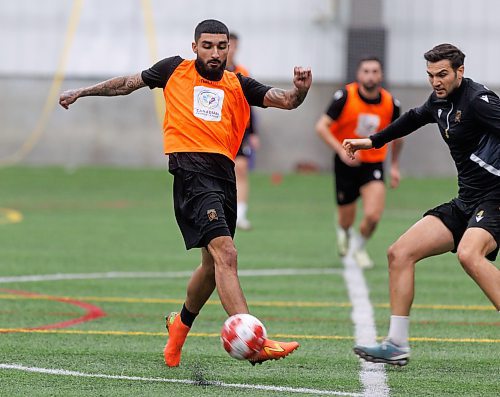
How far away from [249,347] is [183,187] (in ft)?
4.14

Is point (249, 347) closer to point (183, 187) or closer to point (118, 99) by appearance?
point (183, 187)

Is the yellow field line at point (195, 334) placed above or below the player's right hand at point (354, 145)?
below

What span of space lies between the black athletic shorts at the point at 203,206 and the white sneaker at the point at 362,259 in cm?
592

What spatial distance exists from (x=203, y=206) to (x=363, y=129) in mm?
6754

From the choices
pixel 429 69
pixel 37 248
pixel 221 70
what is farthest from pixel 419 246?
pixel 37 248

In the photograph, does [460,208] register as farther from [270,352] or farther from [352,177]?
[352,177]

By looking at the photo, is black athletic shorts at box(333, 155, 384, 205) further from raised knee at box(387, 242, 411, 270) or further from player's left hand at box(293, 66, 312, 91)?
player's left hand at box(293, 66, 312, 91)

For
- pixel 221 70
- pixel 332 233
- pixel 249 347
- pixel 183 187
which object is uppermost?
pixel 221 70

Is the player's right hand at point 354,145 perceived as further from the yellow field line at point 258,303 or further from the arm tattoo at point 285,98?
the yellow field line at point 258,303

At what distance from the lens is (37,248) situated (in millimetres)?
14641

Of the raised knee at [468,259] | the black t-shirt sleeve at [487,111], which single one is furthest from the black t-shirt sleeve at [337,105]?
the raised knee at [468,259]

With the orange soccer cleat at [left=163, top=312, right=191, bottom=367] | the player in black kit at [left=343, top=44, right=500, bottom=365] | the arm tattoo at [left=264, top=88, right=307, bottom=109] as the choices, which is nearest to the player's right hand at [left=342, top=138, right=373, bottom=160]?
the player in black kit at [left=343, top=44, right=500, bottom=365]

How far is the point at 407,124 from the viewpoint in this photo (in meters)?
8.15

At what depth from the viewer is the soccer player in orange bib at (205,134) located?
24.4 feet
